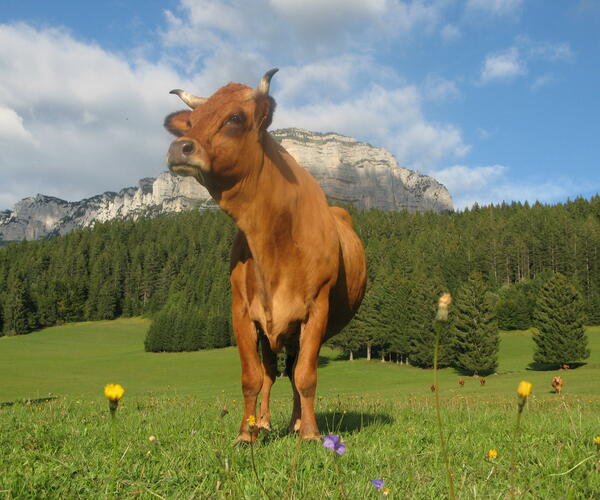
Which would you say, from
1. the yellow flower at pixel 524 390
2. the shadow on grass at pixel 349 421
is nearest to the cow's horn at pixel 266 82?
the yellow flower at pixel 524 390

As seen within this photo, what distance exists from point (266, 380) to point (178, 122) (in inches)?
110

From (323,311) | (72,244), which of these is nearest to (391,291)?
(323,311)

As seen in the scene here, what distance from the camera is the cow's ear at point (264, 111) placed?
13.2 ft

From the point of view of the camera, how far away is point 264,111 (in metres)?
4.05

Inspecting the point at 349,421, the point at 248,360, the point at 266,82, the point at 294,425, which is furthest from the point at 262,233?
the point at 349,421

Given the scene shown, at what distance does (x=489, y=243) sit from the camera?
117625 millimetres

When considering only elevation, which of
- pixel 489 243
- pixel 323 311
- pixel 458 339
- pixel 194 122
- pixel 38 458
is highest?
pixel 489 243

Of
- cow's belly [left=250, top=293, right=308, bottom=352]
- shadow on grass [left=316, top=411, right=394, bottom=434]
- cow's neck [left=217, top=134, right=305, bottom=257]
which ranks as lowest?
shadow on grass [left=316, top=411, right=394, bottom=434]

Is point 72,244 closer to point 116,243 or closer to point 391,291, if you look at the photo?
point 116,243

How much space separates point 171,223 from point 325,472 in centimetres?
17256

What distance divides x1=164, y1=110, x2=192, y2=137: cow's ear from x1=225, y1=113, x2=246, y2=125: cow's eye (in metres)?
0.60

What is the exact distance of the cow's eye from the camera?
3.93m

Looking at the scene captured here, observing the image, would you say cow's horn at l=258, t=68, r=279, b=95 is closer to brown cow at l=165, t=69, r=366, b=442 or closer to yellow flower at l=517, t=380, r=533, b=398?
brown cow at l=165, t=69, r=366, b=442

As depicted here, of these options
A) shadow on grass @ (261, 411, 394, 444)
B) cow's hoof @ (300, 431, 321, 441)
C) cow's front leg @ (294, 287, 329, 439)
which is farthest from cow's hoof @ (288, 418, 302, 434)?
cow's hoof @ (300, 431, 321, 441)
